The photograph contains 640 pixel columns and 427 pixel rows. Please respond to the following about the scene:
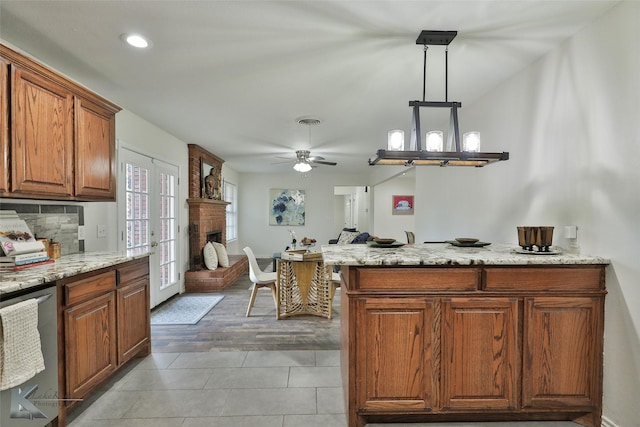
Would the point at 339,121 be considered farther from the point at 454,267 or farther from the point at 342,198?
the point at 342,198

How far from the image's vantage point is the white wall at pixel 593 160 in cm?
173

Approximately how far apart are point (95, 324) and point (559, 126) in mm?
3373

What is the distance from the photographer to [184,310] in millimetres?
4188

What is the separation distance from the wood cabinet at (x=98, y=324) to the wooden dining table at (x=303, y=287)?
1.54m

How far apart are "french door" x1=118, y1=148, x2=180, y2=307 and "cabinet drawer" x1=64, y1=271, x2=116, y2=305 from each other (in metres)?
1.06

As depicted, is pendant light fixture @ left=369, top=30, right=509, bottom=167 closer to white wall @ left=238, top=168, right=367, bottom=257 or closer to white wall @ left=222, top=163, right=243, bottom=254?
white wall @ left=222, top=163, right=243, bottom=254

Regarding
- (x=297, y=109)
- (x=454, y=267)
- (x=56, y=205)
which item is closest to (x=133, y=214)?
(x=56, y=205)

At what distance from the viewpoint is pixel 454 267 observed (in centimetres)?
189

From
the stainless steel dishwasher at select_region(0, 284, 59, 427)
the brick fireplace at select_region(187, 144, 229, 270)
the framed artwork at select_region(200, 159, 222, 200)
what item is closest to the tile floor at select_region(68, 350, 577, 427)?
the stainless steel dishwasher at select_region(0, 284, 59, 427)

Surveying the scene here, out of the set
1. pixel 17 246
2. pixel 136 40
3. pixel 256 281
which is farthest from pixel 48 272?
pixel 256 281

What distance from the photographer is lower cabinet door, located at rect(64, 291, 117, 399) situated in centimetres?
191

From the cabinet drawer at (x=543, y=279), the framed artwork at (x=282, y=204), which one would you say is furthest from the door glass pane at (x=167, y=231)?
the framed artwork at (x=282, y=204)

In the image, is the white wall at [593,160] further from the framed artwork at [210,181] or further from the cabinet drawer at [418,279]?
the framed artwork at [210,181]

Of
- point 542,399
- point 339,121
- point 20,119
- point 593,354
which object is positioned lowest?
point 542,399
